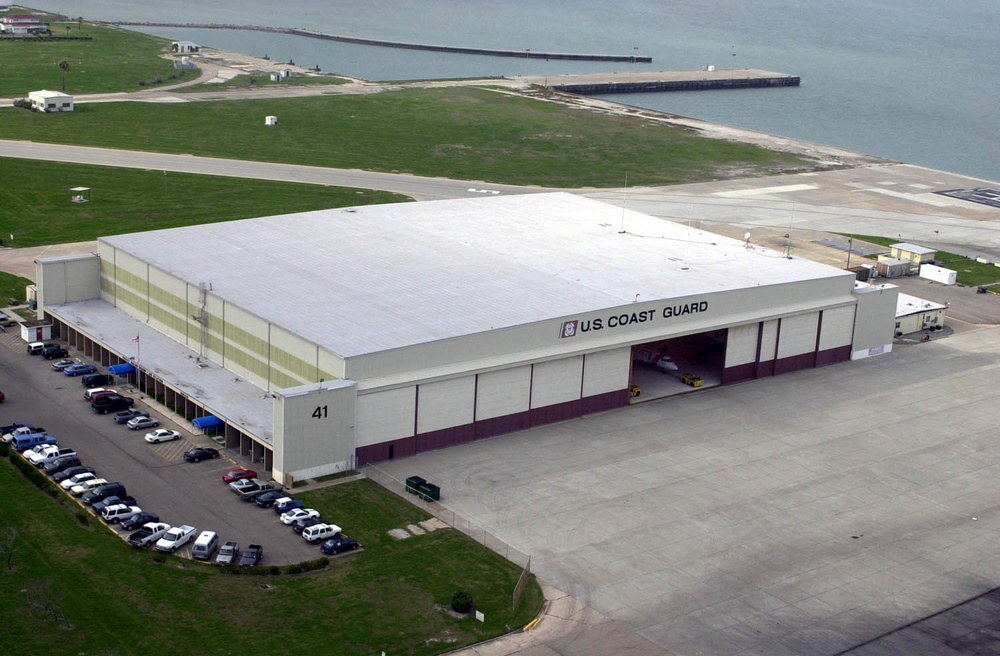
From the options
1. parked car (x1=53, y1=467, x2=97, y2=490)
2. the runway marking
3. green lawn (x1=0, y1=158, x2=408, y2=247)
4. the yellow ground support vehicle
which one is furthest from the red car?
the runway marking

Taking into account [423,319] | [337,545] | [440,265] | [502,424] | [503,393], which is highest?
[440,265]

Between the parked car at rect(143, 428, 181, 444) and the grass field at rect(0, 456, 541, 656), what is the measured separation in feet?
29.6

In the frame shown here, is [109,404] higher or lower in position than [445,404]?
lower

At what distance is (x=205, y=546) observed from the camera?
6019 centimetres

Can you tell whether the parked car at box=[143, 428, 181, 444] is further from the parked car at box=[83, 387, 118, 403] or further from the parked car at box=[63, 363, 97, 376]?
the parked car at box=[63, 363, 97, 376]

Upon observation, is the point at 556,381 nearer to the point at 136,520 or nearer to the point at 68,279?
the point at 136,520

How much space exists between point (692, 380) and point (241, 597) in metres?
41.8

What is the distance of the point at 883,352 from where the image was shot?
325 feet

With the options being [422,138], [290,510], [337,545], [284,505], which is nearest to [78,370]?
[284,505]

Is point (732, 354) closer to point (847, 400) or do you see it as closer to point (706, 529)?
point (847, 400)

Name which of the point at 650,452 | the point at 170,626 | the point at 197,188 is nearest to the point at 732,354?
the point at 650,452

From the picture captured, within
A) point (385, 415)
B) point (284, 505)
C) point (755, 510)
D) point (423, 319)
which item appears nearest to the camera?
point (284, 505)

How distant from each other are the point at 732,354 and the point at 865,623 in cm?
3321

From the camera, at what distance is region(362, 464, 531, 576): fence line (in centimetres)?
6270
